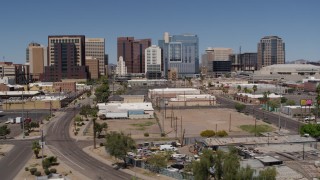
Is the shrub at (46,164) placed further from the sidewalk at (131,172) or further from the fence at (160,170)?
the fence at (160,170)

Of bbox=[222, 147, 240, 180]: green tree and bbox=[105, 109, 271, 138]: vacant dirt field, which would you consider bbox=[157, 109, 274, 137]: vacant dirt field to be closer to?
bbox=[105, 109, 271, 138]: vacant dirt field

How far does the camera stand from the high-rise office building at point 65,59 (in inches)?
7249

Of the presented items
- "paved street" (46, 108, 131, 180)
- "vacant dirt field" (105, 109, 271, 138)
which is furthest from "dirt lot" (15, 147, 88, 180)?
"vacant dirt field" (105, 109, 271, 138)

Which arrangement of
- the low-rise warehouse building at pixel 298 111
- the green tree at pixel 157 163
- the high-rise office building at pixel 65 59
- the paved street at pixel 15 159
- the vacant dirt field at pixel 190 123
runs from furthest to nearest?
the high-rise office building at pixel 65 59 → the low-rise warehouse building at pixel 298 111 → the vacant dirt field at pixel 190 123 → the paved street at pixel 15 159 → the green tree at pixel 157 163

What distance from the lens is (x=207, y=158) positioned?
30953mm

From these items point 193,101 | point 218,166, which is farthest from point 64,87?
point 218,166

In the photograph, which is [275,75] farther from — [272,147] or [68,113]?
[272,147]

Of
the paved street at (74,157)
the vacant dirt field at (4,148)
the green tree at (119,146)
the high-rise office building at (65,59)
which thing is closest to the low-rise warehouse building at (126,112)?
the paved street at (74,157)

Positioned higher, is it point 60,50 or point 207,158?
point 60,50

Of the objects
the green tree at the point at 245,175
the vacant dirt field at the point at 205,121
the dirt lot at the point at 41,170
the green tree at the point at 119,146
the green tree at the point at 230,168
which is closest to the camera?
the green tree at the point at 245,175

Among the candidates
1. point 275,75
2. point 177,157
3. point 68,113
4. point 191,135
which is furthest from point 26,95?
point 275,75

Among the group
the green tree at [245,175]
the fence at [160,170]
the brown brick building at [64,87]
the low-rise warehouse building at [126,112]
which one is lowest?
the fence at [160,170]

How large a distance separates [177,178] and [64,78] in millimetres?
155639

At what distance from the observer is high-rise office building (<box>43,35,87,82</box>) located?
184125 millimetres
